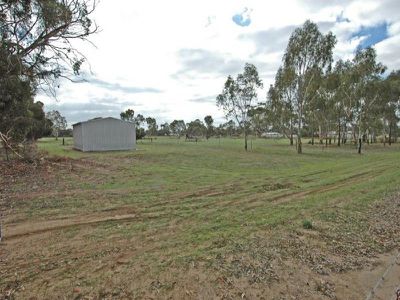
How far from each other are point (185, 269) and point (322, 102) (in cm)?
4649

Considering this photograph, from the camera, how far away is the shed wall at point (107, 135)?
104ft

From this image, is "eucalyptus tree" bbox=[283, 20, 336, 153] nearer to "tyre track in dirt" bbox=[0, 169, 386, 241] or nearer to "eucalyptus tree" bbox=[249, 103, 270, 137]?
"eucalyptus tree" bbox=[249, 103, 270, 137]

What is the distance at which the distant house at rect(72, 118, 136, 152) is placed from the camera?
31.6m

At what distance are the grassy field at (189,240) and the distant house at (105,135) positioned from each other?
21256 mm

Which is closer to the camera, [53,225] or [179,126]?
[53,225]

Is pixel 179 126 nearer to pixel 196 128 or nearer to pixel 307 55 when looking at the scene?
pixel 196 128

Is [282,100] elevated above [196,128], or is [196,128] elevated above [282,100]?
[282,100]

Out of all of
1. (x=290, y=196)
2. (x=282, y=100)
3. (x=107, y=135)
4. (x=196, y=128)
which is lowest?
(x=290, y=196)

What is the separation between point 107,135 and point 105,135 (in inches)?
8.2

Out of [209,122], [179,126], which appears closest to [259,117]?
[209,122]

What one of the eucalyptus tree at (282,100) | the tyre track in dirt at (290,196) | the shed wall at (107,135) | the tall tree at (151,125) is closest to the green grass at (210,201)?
the tyre track in dirt at (290,196)

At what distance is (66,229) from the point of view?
653 centimetres

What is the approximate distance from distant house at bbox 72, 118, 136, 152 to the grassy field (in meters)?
21.3

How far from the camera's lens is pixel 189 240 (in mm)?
5762
